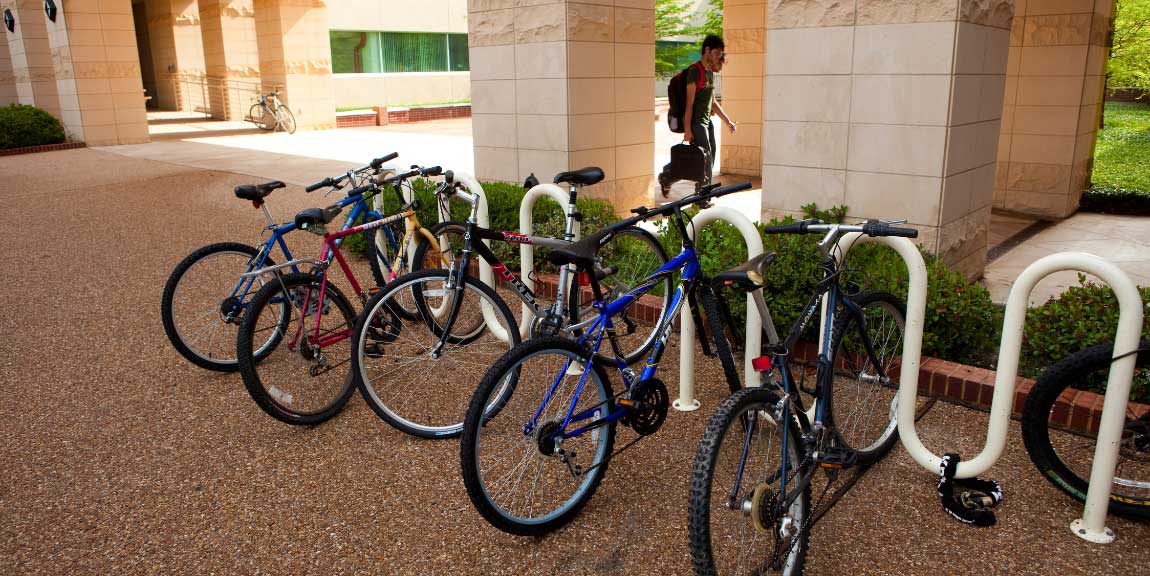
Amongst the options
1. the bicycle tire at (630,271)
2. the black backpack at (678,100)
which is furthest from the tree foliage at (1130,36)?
the bicycle tire at (630,271)

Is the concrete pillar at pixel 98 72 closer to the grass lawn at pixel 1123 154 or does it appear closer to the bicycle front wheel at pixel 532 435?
the bicycle front wheel at pixel 532 435

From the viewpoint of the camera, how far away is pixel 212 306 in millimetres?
4848

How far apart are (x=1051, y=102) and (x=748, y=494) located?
7762 millimetres

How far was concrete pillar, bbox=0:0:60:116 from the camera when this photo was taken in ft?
60.4

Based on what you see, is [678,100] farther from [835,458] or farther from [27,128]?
[27,128]

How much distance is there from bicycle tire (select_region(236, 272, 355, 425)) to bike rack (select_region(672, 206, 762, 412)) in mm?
1684

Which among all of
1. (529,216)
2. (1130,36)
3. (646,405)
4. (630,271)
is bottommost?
(646,405)

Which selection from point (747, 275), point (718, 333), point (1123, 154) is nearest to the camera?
point (747, 275)

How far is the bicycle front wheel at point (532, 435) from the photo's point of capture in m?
2.98

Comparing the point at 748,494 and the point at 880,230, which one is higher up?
the point at 880,230

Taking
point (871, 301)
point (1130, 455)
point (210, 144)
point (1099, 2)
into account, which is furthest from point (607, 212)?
point (210, 144)

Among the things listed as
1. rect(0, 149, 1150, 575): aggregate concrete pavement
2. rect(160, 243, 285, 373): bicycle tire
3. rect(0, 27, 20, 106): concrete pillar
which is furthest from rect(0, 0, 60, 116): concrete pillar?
rect(160, 243, 285, 373): bicycle tire

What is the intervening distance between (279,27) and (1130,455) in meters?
21.2

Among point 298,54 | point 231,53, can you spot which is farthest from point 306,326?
point 231,53
